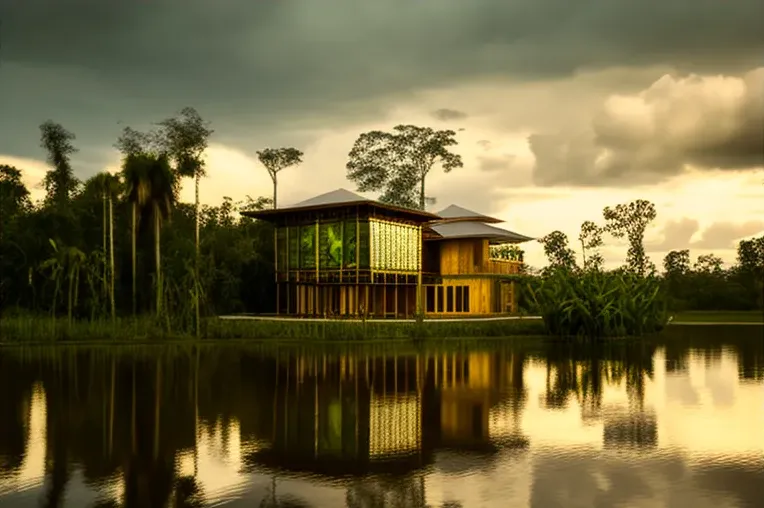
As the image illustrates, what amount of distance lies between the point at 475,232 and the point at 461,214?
569 cm

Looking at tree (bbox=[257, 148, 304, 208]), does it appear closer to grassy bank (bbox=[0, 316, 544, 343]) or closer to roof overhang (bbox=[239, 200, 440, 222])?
roof overhang (bbox=[239, 200, 440, 222])

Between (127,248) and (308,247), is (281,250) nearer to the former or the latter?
(308,247)

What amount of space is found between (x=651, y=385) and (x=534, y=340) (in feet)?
52.3

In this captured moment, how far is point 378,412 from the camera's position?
16750mm

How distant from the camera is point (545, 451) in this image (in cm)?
1301

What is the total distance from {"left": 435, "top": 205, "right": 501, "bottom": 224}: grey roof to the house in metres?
0.45

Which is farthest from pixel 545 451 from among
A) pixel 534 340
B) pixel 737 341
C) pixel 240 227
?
pixel 240 227

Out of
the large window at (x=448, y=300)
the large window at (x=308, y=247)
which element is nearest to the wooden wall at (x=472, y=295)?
the large window at (x=448, y=300)

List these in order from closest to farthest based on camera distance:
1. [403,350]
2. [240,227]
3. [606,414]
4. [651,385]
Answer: [606,414] → [651,385] → [403,350] → [240,227]

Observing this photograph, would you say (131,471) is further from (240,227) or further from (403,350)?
(240,227)

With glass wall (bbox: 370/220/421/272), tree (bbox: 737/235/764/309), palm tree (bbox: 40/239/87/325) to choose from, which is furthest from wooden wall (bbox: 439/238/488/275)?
tree (bbox: 737/235/764/309)

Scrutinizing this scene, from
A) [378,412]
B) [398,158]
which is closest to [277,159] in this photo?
[398,158]

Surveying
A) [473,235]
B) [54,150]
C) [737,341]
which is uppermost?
[54,150]

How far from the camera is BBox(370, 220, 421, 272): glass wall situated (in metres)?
44.8
